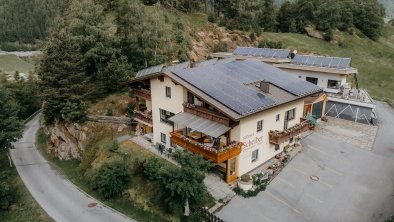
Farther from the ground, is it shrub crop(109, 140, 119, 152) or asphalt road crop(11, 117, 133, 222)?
shrub crop(109, 140, 119, 152)

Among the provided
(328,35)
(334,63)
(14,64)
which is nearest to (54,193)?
(334,63)

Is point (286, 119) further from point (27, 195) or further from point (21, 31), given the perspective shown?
point (21, 31)

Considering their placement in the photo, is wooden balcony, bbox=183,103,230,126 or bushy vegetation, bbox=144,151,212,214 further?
wooden balcony, bbox=183,103,230,126

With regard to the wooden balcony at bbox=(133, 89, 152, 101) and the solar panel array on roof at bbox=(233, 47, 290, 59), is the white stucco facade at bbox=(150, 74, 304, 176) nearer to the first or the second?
the wooden balcony at bbox=(133, 89, 152, 101)

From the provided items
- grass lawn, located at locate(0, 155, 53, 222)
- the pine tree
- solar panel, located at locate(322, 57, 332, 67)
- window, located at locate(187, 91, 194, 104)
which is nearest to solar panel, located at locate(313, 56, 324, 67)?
solar panel, located at locate(322, 57, 332, 67)

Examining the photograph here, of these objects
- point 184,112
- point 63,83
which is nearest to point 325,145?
point 184,112

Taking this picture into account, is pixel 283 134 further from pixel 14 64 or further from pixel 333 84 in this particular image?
pixel 14 64

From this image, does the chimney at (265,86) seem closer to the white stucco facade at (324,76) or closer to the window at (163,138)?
the window at (163,138)

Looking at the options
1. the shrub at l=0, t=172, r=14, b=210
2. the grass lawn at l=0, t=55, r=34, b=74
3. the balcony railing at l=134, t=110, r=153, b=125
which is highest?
the balcony railing at l=134, t=110, r=153, b=125
